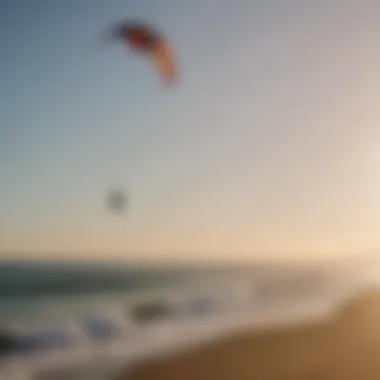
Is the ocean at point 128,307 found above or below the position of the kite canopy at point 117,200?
below

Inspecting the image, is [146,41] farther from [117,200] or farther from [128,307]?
[128,307]

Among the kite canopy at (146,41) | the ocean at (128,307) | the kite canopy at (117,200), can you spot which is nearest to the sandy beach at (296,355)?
the ocean at (128,307)

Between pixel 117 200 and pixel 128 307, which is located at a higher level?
pixel 117 200

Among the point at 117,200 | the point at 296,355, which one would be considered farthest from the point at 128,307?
the point at 296,355

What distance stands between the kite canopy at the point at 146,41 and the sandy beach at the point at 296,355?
0.49 metres

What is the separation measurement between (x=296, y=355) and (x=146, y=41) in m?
0.60

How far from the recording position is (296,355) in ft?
4.09

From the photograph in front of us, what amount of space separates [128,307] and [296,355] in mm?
295

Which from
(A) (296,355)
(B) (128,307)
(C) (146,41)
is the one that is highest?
(C) (146,41)

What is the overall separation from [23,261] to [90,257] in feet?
0.36

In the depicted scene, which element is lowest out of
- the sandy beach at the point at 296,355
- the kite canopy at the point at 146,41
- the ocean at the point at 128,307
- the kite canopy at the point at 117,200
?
the sandy beach at the point at 296,355

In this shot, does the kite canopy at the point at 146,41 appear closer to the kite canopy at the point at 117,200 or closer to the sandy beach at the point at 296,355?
the kite canopy at the point at 117,200

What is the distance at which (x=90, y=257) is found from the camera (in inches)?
48.4

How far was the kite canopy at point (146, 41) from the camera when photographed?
129cm
